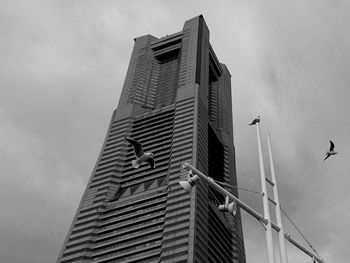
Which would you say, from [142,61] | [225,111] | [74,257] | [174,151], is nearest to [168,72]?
[142,61]

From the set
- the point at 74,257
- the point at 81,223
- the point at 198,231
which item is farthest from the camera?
the point at 81,223

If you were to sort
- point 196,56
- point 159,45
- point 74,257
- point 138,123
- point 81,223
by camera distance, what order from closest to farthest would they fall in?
point 74,257 < point 81,223 < point 138,123 < point 196,56 < point 159,45

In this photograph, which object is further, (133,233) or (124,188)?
(124,188)

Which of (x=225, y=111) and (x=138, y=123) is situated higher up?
(x=225, y=111)

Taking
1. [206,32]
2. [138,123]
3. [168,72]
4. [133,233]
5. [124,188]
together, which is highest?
[206,32]

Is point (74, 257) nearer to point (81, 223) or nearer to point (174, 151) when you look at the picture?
point (81, 223)

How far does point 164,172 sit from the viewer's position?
426 feet

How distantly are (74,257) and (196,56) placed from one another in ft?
301

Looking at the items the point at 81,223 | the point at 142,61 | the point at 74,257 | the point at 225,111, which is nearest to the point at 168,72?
the point at 142,61

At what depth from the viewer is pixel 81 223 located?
120375mm

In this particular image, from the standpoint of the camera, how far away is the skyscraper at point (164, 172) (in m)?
105

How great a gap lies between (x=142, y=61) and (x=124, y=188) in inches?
2890

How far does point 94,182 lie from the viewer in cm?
13400

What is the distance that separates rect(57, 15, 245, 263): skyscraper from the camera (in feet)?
346
